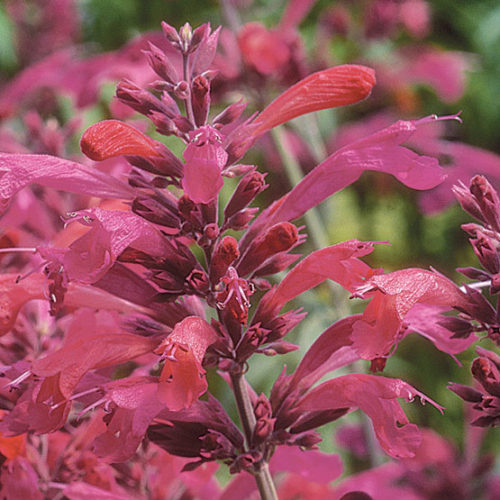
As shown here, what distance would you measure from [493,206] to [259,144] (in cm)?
108

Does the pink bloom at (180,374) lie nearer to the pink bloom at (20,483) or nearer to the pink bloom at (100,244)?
the pink bloom at (100,244)

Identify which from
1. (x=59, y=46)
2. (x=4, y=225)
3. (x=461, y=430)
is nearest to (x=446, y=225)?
(x=461, y=430)

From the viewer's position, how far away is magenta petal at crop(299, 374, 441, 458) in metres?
0.57

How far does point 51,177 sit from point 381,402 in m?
0.30

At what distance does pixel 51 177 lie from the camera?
2.04 feet

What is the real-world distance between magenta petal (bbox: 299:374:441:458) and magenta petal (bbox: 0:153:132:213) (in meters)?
0.22

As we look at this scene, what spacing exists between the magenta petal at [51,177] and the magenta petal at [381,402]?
218 millimetres

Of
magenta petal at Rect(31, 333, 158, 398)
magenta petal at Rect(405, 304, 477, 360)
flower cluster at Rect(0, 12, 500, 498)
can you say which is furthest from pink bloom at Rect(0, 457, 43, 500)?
magenta petal at Rect(405, 304, 477, 360)

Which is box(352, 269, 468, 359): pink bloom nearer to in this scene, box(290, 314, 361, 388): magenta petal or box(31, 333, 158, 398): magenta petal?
box(290, 314, 361, 388): magenta petal

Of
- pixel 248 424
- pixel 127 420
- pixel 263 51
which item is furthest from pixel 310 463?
pixel 263 51

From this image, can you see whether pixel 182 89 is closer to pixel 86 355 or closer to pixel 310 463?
pixel 86 355

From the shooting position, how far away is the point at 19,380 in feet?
1.99

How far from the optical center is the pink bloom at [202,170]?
1.81 ft

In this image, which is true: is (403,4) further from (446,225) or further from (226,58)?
(226,58)
